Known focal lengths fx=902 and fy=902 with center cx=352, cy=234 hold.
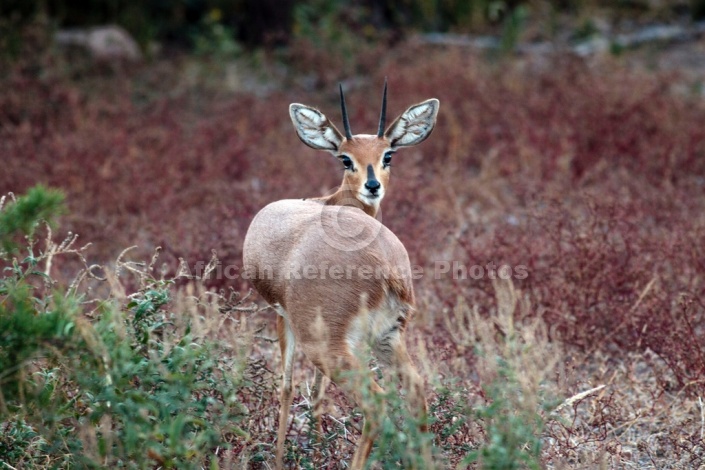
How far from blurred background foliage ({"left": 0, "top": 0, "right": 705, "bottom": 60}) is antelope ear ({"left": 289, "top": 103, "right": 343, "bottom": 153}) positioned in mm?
8184

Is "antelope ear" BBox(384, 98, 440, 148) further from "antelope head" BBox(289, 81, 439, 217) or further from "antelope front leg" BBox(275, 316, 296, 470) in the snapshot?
"antelope front leg" BBox(275, 316, 296, 470)

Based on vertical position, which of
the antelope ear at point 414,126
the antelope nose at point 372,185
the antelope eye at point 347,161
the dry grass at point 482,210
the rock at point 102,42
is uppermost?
the antelope ear at point 414,126

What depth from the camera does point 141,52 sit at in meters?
13.4

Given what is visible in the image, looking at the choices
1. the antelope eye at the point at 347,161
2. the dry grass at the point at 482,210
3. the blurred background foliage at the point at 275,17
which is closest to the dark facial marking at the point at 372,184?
the antelope eye at the point at 347,161

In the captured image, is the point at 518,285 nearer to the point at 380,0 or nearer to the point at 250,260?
the point at 250,260

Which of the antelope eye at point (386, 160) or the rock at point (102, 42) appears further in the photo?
the rock at point (102, 42)

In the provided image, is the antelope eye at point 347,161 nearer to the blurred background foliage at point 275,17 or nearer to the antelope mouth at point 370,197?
the antelope mouth at point 370,197

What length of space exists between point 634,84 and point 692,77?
214 centimetres

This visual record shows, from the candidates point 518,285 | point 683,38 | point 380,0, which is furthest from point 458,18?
point 518,285

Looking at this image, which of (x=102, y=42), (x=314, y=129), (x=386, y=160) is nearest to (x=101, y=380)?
(x=314, y=129)

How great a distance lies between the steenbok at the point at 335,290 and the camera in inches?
139

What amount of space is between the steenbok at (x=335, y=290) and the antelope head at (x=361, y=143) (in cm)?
62

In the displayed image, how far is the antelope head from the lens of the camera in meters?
4.67

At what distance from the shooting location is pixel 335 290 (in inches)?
141
